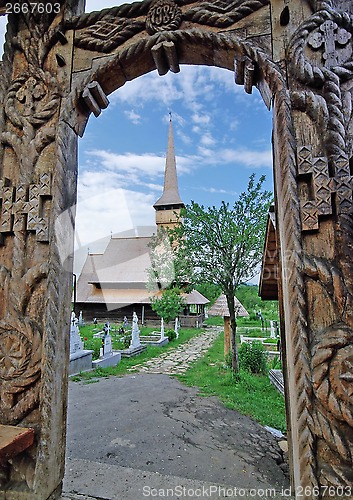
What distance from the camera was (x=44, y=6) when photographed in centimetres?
224

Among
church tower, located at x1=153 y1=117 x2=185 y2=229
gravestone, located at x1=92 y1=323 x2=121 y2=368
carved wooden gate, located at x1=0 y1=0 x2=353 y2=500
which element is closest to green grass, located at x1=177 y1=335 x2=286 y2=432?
gravestone, located at x1=92 y1=323 x2=121 y2=368

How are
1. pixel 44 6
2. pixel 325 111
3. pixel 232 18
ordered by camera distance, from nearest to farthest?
pixel 325 111, pixel 232 18, pixel 44 6

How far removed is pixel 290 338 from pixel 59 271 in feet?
4.60

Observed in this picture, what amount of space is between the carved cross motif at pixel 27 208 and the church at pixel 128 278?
16005 mm

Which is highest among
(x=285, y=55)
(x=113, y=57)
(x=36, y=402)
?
(x=113, y=57)

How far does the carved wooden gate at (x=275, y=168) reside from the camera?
4.82 ft

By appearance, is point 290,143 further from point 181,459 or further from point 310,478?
point 181,459

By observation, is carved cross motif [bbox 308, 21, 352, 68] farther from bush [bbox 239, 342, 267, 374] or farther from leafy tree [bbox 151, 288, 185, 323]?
leafy tree [bbox 151, 288, 185, 323]

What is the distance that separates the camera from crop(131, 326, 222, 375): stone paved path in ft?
30.3

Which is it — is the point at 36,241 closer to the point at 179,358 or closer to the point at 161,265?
the point at 179,358

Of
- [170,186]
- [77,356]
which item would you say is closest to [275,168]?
[77,356]

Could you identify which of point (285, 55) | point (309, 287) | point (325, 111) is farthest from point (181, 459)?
point (285, 55)

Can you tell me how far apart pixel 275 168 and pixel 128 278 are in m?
18.7

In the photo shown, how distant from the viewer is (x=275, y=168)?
198cm
